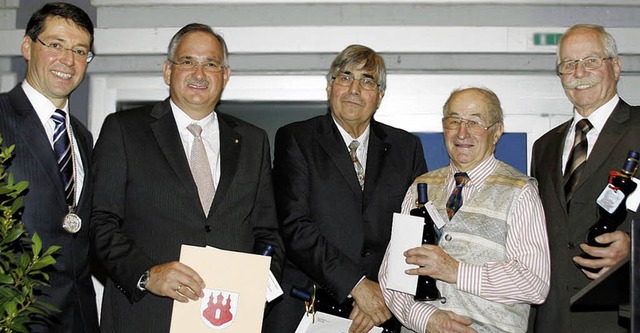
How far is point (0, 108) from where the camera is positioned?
350cm

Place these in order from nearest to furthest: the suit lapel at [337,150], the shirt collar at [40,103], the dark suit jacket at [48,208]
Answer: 1. the dark suit jacket at [48,208]
2. the shirt collar at [40,103]
3. the suit lapel at [337,150]

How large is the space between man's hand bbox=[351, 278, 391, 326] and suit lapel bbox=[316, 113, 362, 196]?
51 centimetres

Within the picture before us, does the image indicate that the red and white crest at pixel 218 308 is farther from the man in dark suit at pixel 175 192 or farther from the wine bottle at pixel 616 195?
the wine bottle at pixel 616 195

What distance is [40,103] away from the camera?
366 cm

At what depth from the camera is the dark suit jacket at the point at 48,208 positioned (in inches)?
134

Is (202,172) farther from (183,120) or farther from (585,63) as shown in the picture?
(585,63)

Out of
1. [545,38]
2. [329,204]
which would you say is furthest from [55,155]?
[545,38]

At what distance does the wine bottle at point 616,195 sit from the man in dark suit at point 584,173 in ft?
0.24

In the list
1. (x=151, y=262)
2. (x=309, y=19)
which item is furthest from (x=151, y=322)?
(x=309, y=19)

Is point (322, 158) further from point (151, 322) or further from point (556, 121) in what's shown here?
point (556, 121)

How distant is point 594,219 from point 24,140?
8.56 feet

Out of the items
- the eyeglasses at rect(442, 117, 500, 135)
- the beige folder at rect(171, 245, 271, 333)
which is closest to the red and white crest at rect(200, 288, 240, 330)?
the beige folder at rect(171, 245, 271, 333)

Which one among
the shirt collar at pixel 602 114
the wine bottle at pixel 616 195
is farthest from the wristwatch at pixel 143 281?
the shirt collar at pixel 602 114

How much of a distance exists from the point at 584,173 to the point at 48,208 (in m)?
2.45
